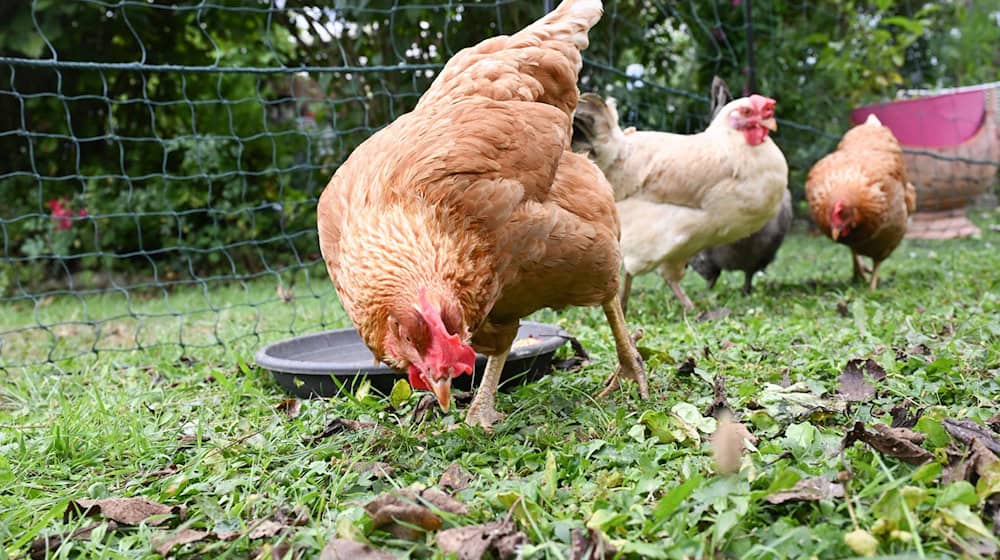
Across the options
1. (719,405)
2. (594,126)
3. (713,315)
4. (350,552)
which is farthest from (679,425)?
(594,126)

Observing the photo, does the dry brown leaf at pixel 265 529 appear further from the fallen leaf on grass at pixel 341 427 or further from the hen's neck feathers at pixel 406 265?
the fallen leaf on grass at pixel 341 427

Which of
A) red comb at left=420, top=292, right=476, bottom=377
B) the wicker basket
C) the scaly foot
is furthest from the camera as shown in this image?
the wicker basket

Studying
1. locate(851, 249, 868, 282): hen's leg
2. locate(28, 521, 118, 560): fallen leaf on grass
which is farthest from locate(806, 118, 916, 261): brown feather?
locate(28, 521, 118, 560): fallen leaf on grass

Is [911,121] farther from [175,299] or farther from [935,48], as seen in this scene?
[175,299]

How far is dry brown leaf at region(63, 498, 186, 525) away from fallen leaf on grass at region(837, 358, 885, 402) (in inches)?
67.6

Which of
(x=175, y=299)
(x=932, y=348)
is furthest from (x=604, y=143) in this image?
(x=175, y=299)

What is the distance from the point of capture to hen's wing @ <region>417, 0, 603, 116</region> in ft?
7.43

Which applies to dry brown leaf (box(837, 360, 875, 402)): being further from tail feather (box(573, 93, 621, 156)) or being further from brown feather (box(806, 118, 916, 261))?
brown feather (box(806, 118, 916, 261))

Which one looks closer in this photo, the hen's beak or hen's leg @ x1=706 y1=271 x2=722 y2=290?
the hen's beak

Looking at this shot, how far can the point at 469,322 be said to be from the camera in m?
1.81

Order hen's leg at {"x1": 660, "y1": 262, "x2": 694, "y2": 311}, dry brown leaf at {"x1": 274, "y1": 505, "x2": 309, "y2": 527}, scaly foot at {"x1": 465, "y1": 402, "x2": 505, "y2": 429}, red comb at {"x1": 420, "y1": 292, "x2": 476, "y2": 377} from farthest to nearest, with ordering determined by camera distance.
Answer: hen's leg at {"x1": 660, "y1": 262, "x2": 694, "y2": 311}, scaly foot at {"x1": 465, "y1": 402, "x2": 505, "y2": 429}, red comb at {"x1": 420, "y1": 292, "x2": 476, "y2": 377}, dry brown leaf at {"x1": 274, "y1": 505, "x2": 309, "y2": 527}

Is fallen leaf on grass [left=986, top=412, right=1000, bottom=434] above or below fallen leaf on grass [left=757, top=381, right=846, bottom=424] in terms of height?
above

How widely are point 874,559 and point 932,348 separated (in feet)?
5.48

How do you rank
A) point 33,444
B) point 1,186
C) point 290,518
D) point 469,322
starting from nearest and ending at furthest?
point 290,518
point 469,322
point 33,444
point 1,186
